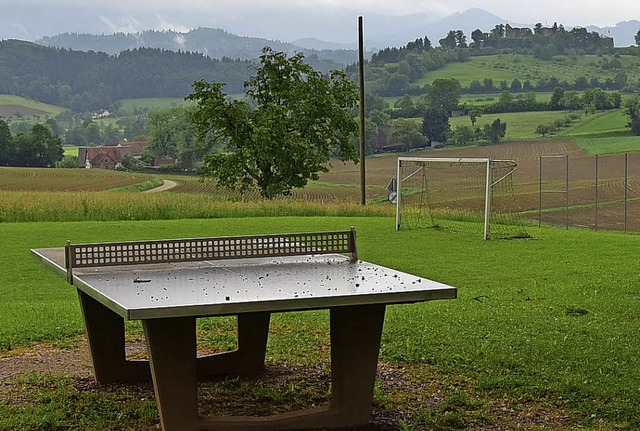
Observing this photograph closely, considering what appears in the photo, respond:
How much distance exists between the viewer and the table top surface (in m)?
4.86

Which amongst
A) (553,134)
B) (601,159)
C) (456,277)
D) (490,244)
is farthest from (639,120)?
(456,277)

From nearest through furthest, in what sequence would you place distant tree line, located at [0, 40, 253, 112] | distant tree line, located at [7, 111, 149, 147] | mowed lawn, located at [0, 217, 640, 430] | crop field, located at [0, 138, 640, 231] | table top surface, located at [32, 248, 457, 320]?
table top surface, located at [32, 248, 457, 320]
mowed lawn, located at [0, 217, 640, 430]
crop field, located at [0, 138, 640, 231]
distant tree line, located at [7, 111, 149, 147]
distant tree line, located at [0, 40, 253, 112]

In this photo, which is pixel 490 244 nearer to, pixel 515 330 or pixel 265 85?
pixel 515 330

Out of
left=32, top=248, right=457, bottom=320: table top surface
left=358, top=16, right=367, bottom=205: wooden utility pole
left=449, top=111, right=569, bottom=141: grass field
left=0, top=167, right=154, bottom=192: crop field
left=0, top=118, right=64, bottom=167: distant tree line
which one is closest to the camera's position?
left=32, top=248, right=457, bottom=320: table top surface

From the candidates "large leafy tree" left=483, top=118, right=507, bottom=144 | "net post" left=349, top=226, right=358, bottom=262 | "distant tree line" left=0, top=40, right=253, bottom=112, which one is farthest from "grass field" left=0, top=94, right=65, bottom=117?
"net post" left=349, top=226, right=358, bottom=262

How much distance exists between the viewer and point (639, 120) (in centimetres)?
7481

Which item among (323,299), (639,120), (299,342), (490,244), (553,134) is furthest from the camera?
(553,134)

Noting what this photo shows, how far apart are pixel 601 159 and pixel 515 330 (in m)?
57.4

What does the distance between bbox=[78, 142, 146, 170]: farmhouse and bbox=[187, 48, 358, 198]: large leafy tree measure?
135ft

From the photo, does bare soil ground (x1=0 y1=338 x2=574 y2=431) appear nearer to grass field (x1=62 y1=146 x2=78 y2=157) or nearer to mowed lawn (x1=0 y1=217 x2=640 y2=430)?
mowed lawn (x1=0 y1=217 x2=640 y2=430)

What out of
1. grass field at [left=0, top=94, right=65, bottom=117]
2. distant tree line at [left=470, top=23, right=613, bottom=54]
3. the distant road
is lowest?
the distant road

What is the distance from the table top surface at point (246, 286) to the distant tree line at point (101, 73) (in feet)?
408

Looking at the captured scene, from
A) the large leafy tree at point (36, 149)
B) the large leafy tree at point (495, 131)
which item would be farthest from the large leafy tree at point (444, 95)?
the large leafy tree at point (36, 149)

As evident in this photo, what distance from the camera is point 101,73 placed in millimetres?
136250
